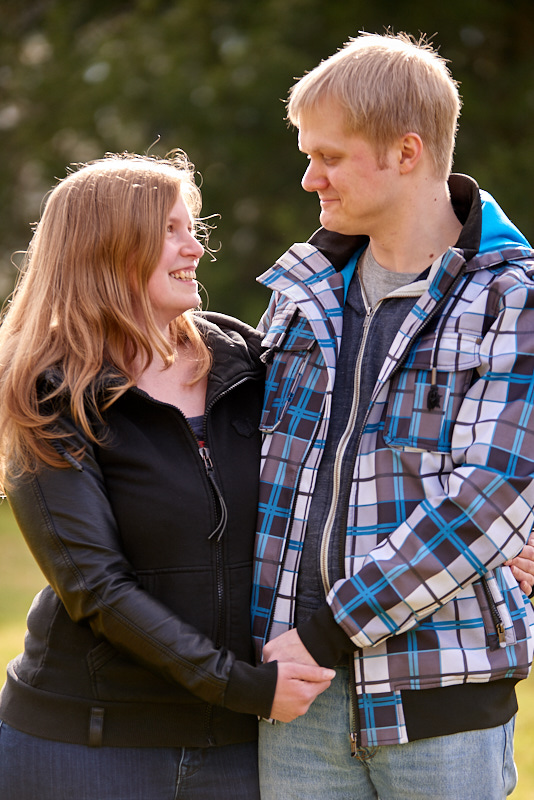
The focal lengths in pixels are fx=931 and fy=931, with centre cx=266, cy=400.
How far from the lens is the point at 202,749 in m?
2.12

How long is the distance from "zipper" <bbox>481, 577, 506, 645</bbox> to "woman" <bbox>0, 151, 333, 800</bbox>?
0.38 m

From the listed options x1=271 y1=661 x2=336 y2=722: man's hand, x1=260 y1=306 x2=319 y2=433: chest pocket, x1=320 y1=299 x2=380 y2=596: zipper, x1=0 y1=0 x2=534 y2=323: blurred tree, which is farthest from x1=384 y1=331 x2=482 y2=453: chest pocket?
x1=0 y1=0 x2=534 y2=323: blurred tree

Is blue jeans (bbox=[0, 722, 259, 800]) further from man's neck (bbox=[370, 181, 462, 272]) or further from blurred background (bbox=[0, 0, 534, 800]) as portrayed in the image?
blurred background (bbox=[0, 0, 534, 800])

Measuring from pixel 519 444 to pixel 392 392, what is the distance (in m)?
0.30

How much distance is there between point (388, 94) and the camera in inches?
81.4

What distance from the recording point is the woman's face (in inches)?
90.0

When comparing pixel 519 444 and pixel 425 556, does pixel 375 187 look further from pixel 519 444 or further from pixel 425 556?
pixel 425 556

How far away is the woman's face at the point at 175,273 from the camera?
229 centimetres

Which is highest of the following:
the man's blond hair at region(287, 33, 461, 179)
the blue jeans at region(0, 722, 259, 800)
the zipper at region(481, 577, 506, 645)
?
the man's blond hair at region(287, 33, 461, 179)

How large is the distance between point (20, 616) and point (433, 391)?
5632 mm

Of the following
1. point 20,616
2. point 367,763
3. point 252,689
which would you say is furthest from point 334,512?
point 20,616

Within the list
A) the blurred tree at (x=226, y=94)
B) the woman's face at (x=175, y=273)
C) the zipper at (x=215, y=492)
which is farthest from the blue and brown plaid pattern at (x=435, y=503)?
the blurred tree at (x=226, y=94)

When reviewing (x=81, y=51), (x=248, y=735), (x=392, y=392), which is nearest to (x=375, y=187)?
(x=392, y=392)

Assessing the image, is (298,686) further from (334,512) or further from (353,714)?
(334,512)
